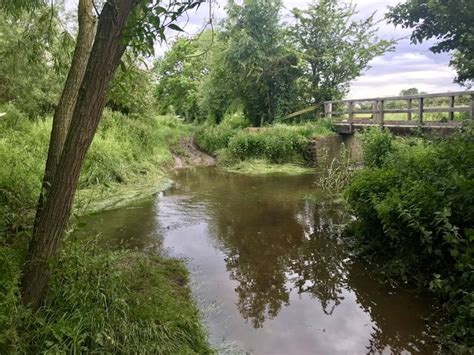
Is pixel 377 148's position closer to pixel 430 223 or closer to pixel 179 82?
pixel 430 223

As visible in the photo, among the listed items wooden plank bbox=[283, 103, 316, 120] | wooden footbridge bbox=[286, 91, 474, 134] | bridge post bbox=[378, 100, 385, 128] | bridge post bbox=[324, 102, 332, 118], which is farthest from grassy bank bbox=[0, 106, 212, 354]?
bridge post bbox=[324, 102, 332, 118]

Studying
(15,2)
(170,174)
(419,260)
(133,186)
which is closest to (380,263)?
(419,260)

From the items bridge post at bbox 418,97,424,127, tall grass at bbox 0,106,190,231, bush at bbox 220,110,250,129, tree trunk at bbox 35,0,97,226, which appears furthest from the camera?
bush at bbox 220,110,250,129

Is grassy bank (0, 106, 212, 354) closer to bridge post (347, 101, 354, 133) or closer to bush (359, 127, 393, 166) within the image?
bush (359, 127, 393, 166)

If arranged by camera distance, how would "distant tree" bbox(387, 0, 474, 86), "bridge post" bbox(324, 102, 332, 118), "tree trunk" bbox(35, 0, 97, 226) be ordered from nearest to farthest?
1. "tree trunk" bbox(35, 0, 97, 226)
2. "distant tree" bbox(387, 0, 474, 86)
3. "bridge post" bbox(324, 102, 332, 118)

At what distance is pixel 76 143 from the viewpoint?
2480 mm

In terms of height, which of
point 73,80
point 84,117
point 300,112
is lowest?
point 84,117

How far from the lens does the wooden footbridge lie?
27.8 feet

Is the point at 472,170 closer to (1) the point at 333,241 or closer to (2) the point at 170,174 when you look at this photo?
(1) the point at 333,241

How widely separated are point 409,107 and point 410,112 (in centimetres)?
16

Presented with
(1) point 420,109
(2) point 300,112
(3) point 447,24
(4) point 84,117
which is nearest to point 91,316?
(4) point 84,117

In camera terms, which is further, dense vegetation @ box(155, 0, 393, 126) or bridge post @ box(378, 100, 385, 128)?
dense vegetation @ box(155, 0, 393, 126)

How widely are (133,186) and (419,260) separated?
22.1 feet

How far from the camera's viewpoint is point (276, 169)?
12242mm
